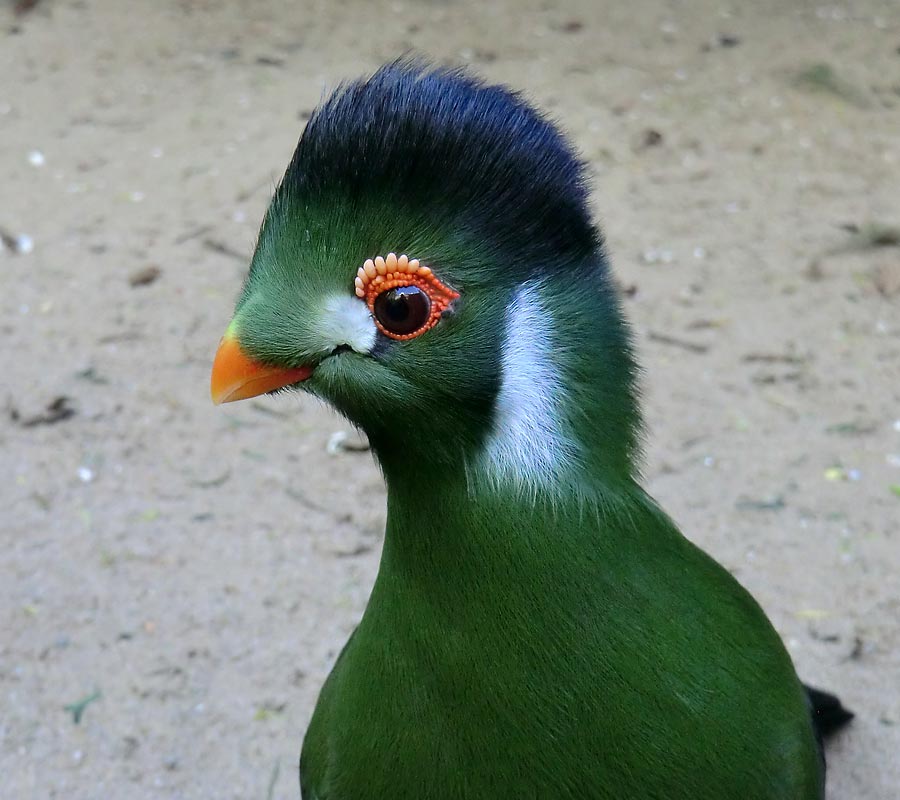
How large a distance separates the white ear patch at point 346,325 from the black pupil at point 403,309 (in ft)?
0.07

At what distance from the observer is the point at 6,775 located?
2598 millimetres

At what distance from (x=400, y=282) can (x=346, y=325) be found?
97 mm

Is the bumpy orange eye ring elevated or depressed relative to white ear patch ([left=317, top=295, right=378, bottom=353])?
elevated

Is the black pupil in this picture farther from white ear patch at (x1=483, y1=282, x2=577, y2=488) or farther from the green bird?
white ear patch at (x1=483, y1=282, x2=577, y2=488)

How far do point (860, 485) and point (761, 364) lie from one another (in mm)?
653

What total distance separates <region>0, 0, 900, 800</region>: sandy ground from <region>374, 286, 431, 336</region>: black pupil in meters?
0.34

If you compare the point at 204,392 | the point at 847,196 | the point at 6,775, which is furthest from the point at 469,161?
the point at 847,196

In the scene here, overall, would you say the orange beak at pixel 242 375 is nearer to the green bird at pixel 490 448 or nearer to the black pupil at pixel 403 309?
the green bird at pixel 490 448

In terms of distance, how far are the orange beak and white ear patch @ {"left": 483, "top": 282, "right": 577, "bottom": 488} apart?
26 cm

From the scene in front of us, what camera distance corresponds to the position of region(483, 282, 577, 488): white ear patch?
4.45ft

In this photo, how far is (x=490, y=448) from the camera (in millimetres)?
1398

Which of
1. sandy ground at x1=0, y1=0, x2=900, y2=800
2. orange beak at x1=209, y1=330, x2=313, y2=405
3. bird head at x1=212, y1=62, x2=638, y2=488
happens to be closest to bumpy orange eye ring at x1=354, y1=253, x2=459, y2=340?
bird head at x1=212, y1=62, x2=638, y2=488

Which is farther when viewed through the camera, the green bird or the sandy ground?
the sandy ground

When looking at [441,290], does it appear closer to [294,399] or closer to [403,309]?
[403,309]
